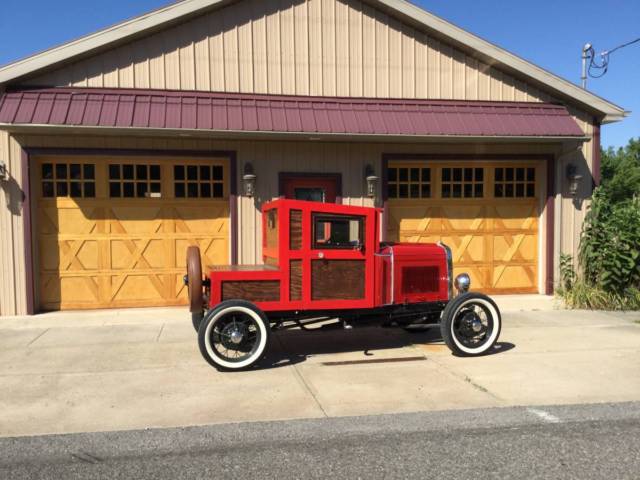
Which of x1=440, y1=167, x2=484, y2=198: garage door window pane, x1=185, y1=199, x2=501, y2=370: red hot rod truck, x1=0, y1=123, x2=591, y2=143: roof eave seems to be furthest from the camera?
x1=440, y1=167, x2=484, y2=198: garage door window pane

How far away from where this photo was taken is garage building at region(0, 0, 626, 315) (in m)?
8.52

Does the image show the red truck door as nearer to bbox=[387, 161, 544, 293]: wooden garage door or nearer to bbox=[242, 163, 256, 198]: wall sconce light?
bbox=[242, 163, 256, 198]: wall sconce light

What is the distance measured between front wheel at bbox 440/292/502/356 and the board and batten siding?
359 centimetres

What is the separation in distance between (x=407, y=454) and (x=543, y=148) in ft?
25.8

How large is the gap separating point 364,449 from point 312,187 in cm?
615

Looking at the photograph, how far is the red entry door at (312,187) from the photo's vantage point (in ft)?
30.8

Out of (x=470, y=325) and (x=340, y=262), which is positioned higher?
(x=340, y=262)

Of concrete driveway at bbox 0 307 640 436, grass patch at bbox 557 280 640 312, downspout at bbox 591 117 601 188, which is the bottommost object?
concrete driveway at bbox 0 307 640 436

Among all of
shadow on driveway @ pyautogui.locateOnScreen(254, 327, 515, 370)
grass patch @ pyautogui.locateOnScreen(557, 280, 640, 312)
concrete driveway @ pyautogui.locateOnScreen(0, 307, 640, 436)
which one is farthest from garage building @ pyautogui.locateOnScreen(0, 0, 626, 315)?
shadow on driveway @ pyautogui.locateOnScreen(254, 327, 515, 370)

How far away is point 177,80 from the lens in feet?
29.1

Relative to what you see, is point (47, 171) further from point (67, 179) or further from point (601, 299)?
point (601, 299)

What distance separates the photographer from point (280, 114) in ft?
28.6

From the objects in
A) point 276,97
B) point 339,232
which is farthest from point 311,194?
point 339,232

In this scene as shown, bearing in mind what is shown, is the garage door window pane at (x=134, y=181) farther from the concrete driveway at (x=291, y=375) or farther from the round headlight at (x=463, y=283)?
the round headlight at (x=463, y=283)
